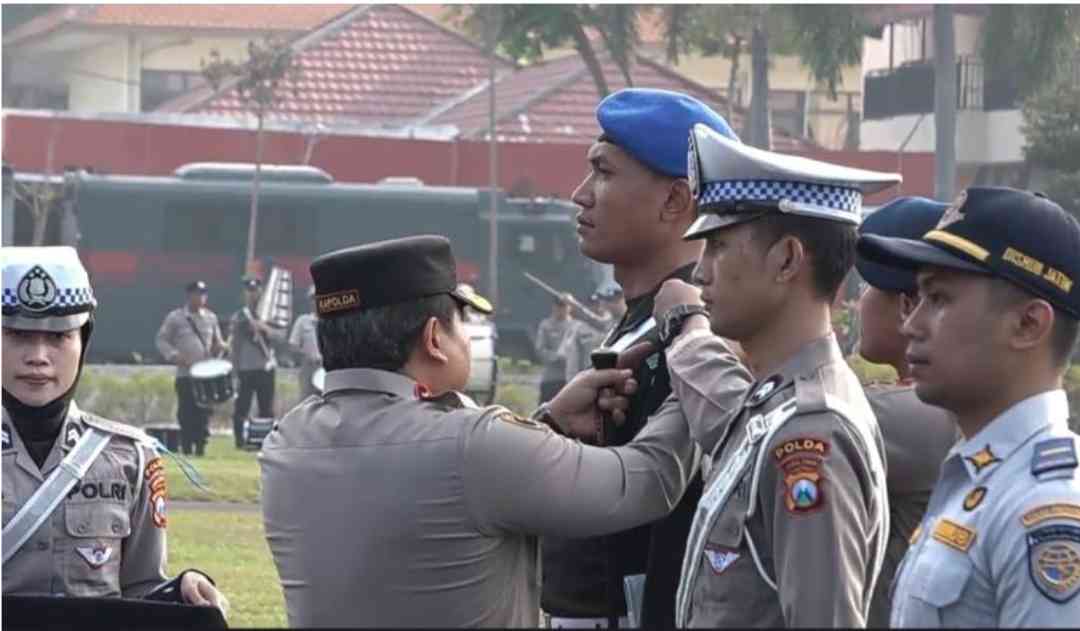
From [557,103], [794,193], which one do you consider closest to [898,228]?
[794,193]

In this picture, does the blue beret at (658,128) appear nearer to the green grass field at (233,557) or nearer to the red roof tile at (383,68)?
the green grass field at (233,557)

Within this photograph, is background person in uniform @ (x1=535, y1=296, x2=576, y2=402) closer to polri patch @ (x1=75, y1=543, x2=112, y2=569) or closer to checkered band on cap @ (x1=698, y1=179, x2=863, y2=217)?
polri patch @ (x1=75, y1=543, x2=112, y2=569)

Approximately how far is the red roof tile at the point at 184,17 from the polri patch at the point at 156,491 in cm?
3978

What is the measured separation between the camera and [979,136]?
30453 millimetres

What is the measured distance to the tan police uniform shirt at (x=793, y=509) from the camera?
3314 mm

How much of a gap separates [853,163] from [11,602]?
91.5ft

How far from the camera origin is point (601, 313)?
83.7 ft

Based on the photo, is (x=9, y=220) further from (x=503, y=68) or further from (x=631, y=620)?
(x=631, y=620)

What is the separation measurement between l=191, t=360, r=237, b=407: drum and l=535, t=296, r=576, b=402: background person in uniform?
11.6ft

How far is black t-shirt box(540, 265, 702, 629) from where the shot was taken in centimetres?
413

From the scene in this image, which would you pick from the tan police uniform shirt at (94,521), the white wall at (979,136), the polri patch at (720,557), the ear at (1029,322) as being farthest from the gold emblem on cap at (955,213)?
the white wall at (979,136)

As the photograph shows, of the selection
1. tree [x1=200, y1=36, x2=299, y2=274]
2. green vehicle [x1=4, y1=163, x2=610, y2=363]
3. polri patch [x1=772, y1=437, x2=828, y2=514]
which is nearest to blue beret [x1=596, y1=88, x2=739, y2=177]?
polri patch [x1=772, y1=437, x2=828, y2=514]

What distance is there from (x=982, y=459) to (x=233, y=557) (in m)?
9.73

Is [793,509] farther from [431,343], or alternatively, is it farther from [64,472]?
[64,472]
